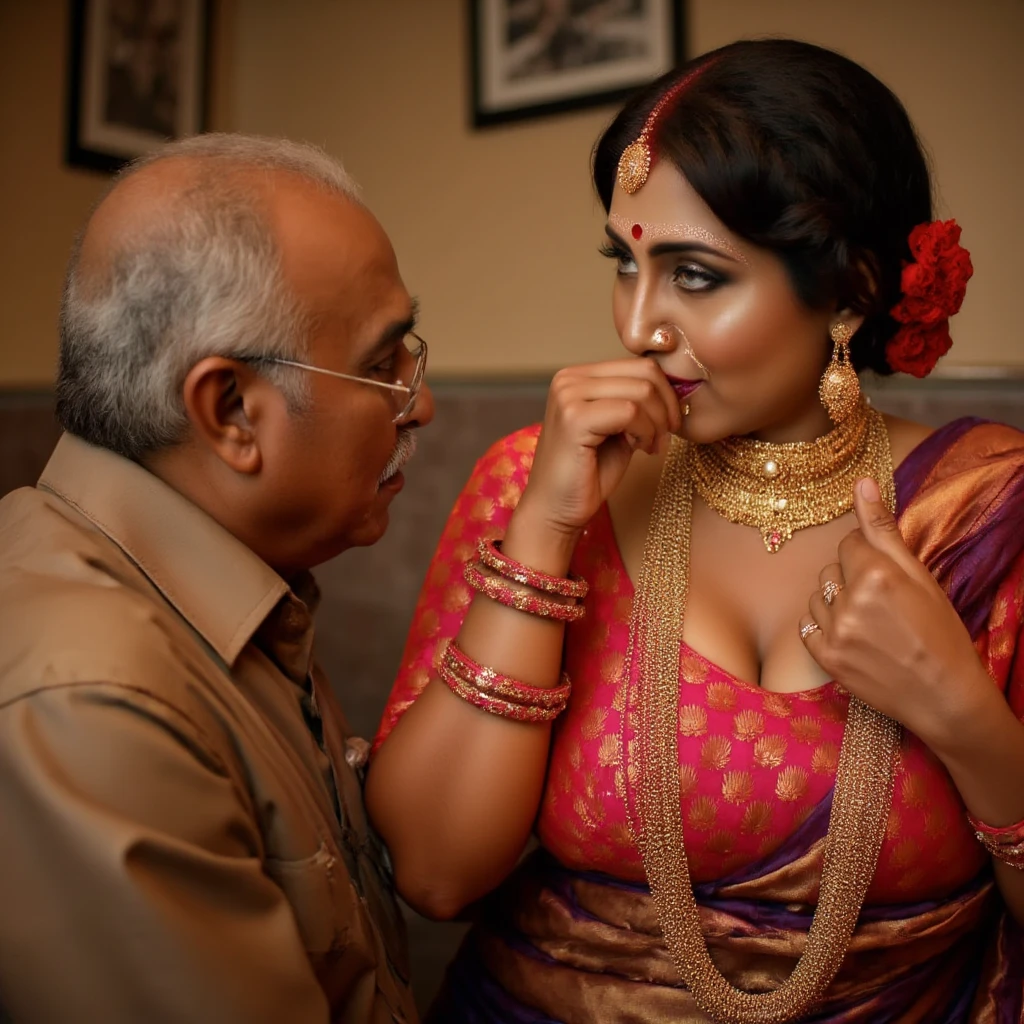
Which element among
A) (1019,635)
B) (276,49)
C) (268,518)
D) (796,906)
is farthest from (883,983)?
(276,49)

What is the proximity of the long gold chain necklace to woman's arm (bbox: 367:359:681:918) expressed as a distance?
13 cm

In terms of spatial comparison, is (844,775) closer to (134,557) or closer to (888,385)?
(134,557)

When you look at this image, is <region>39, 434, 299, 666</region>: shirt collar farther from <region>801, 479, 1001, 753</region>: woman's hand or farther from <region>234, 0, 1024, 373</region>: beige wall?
<region>234, 0, 1024, 373</region>: beige wall

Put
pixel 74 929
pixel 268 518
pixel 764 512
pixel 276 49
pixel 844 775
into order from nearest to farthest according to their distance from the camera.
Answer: pixel 74 929 → pixel 268 518 → pixel 844 775 → pixel 764 512 → pixel 276 49

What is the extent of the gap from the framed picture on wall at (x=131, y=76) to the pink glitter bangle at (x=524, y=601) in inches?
82.8

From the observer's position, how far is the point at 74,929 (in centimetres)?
84

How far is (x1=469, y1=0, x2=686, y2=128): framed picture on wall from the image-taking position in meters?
2.73

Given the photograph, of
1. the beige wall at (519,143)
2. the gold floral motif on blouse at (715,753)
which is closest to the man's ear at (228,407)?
the gold floral motif on blouse at (715,753)

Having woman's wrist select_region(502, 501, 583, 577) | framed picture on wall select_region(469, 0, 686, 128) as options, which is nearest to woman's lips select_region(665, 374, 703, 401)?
woman's wrist select_region(502, 501, 583, 577)

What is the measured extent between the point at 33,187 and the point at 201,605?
2.28m

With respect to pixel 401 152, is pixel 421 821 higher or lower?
lower

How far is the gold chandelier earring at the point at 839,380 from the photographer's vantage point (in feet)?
4.55

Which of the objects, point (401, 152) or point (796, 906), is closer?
point (796, 906)

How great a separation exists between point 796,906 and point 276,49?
300 centimetres
